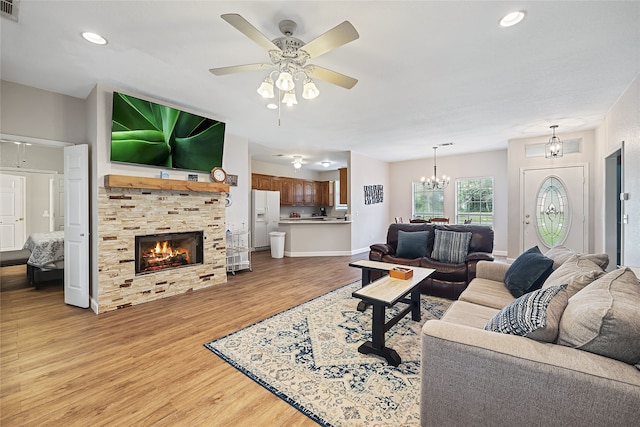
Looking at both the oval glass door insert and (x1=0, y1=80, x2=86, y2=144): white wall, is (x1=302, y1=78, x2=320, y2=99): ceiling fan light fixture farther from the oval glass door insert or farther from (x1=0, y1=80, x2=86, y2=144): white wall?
the oval glass door insert

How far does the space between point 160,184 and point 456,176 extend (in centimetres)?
727

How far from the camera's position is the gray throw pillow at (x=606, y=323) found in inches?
41.6

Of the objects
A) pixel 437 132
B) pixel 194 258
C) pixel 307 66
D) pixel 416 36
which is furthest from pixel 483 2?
pixel 194 258

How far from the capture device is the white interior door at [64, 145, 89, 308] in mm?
3287

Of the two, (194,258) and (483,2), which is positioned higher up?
(483,2)

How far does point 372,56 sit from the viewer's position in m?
2.59

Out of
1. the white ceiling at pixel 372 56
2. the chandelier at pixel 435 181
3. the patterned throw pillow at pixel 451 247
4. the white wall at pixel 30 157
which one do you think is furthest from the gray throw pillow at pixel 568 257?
the white wall at pixel 30 157

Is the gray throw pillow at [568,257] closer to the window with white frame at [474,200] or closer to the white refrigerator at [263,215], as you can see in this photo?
the window with white frame at [474,200]

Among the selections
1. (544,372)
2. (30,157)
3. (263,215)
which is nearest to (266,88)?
(544,372)

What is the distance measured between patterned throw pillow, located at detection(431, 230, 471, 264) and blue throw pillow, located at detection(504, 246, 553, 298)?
1.16m

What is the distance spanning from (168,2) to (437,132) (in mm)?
4778

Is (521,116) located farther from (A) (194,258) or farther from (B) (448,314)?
(A) (194,258)

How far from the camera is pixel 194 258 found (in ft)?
13.7

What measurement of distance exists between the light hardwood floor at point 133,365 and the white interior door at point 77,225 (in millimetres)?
244
